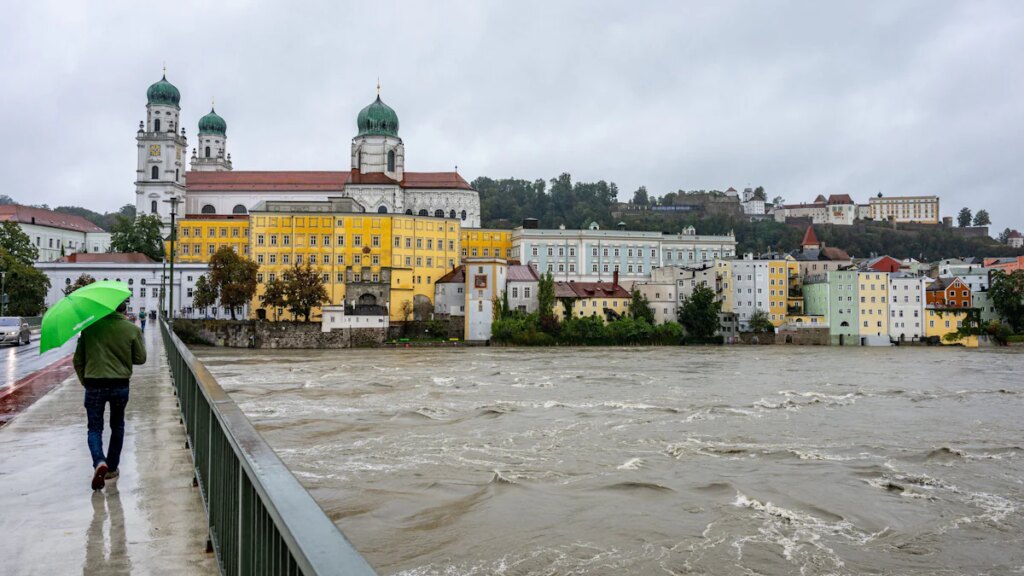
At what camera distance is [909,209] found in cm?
19138

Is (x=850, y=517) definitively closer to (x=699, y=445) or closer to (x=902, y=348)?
(x=699, y=445)

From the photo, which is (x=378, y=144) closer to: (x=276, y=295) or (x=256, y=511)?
(x=276, y=295)

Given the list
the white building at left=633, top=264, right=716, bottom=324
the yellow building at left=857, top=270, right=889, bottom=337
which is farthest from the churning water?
the yellow building at left=857, top=270, right=889, bottom=337

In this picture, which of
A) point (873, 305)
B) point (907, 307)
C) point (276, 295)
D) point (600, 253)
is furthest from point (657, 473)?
point (600, 253)

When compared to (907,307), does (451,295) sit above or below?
above

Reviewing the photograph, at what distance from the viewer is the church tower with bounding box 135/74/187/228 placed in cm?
9856

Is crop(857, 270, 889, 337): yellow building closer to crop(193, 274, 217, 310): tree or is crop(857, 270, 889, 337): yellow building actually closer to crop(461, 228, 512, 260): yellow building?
crop(461, 228, 512, 260): yellow building

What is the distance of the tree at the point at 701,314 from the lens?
75500 millimetres

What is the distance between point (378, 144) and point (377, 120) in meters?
3.15

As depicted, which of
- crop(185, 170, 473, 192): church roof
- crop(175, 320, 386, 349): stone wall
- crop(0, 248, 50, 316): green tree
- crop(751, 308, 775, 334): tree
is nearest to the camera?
crop(0, 248, 50, 316): green tree

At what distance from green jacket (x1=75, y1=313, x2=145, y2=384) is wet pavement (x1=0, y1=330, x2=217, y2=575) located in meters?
1.00

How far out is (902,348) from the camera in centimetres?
7531

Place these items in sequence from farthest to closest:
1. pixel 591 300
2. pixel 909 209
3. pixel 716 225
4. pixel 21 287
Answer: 1. pixel 909 209
2. pixel 716 225
3. pixel 591 300
4. pixel 21 287

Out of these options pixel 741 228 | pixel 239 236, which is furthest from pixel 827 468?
pixel 741 228
